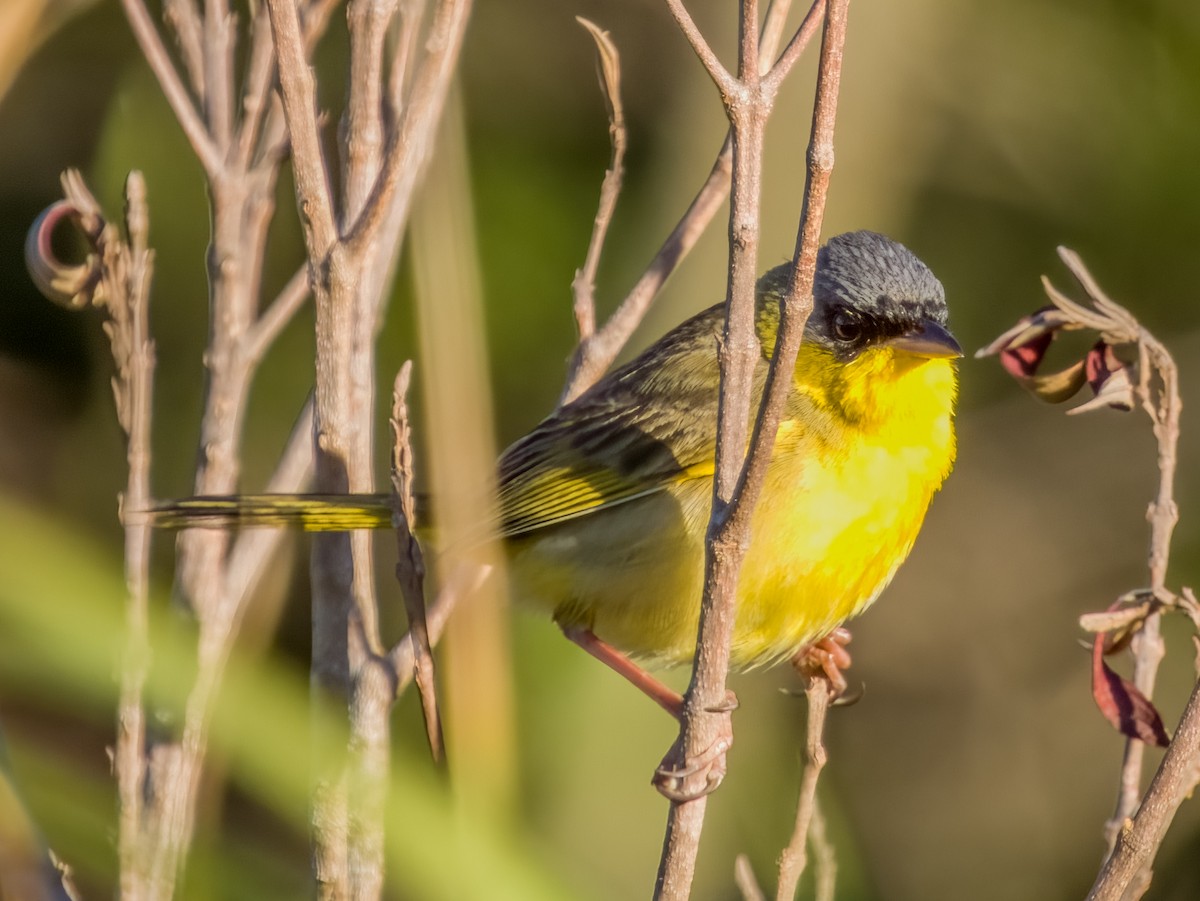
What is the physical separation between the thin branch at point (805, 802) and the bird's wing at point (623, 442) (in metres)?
0.76

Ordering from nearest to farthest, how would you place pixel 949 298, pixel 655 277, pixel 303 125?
pixel 303 125 → pixel 655 277 → pixel 949 298

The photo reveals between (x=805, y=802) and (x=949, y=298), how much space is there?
3.05 meters

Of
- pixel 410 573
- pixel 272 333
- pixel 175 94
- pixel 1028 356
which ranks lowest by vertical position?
pixel 410 573

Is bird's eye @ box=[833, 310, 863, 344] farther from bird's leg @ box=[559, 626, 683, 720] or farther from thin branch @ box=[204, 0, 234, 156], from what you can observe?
thin branch @ box=[204, 0, 234, 156]

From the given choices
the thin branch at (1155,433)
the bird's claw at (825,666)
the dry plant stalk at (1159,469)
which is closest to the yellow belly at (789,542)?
the bird's claw at (825,666)

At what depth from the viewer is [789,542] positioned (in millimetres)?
2680

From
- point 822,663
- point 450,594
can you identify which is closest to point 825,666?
point 822,663

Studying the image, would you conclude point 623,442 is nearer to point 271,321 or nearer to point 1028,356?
point 271,321

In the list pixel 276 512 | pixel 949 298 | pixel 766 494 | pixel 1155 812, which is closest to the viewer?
pixel 1155 812

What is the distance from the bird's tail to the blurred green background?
1476mm

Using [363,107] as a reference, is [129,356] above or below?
below

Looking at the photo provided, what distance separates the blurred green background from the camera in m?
4.48

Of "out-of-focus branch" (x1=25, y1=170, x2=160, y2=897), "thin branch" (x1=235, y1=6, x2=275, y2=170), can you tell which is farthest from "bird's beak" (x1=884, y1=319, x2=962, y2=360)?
"out-of-focus branch" (x1=25, y1=170, x2=160, y2=897)

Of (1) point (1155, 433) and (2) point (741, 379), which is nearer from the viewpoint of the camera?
(2) point (741, 379)
